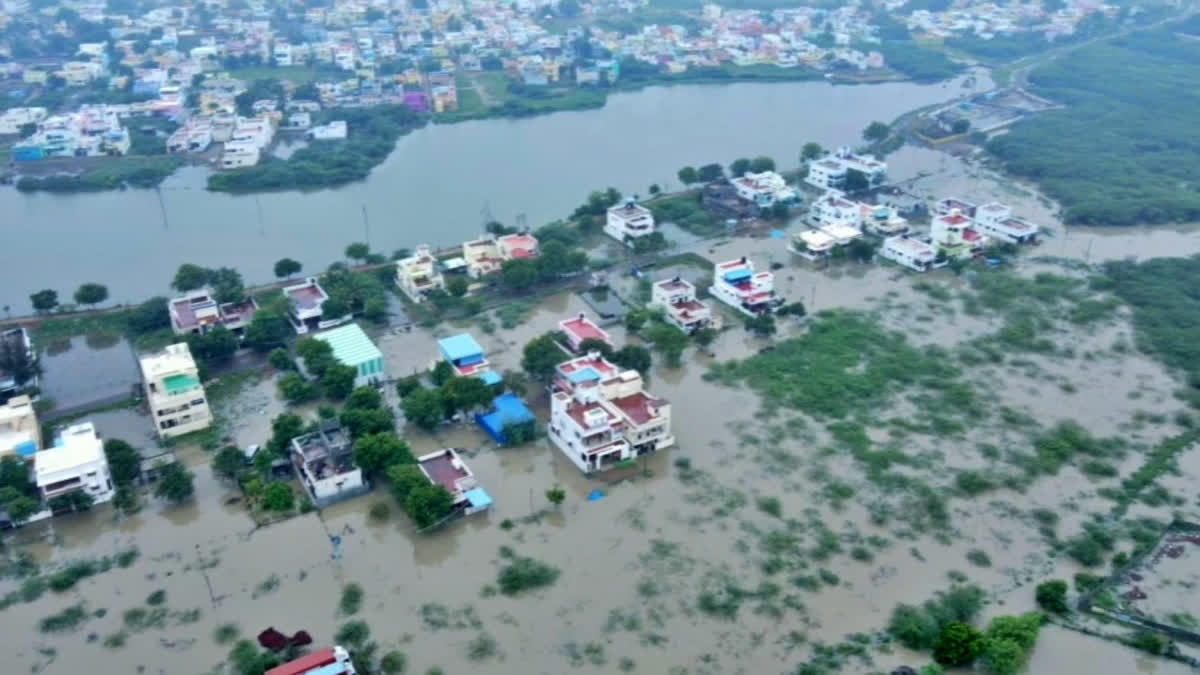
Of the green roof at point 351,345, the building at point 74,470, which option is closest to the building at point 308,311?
the green roof at point 351,345

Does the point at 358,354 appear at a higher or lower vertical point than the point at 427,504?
higher

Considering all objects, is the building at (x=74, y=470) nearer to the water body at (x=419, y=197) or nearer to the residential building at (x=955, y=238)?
the water body at (x=419, y=197)

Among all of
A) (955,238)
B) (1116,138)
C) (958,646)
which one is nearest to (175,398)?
(958,646)

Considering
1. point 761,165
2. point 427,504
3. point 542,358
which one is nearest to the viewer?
point 427,504

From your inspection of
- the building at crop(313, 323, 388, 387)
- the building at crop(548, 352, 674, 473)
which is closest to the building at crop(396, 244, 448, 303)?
the building at crop(313, 323, 388, 387)

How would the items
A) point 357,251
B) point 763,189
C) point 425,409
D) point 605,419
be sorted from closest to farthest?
point 605,419 → point 425,409 → point 357,251 → point 763,189

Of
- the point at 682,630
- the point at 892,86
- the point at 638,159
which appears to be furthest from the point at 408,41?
the point at 682,630

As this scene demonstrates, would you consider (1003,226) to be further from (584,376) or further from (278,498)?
(278,498)
